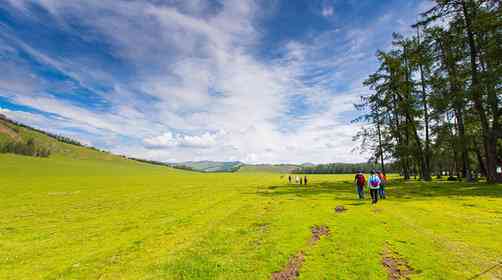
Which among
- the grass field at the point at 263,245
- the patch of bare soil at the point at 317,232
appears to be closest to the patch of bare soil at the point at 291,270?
the grass field at the point at 263,245

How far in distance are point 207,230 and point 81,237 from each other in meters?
6.34

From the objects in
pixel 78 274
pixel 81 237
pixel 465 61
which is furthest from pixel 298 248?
pixel 465 61

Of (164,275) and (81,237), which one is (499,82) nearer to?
(164,275)

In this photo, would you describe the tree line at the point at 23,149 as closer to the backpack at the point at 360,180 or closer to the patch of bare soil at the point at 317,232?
the backpack at the point at 360,180

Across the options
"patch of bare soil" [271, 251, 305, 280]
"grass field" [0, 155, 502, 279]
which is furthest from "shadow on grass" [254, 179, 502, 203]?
"patch of bare soil" [271, 251, 305, 280]

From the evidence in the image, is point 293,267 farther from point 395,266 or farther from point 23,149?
point 23,149

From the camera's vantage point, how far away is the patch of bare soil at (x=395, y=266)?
6500 mm

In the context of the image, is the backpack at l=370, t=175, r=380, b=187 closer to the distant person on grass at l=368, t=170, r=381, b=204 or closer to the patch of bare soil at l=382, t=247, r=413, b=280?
the distant person on grass at l=368, t=170, r=381, b=204

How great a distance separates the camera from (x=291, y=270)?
706 centimetres

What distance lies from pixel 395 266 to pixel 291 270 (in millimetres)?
3047

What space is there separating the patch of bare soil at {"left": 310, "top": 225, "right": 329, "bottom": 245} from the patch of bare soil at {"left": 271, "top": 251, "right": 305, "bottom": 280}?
180 cm

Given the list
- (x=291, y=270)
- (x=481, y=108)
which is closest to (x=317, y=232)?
(x=291, y=270)

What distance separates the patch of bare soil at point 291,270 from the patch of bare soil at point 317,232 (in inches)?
70.9

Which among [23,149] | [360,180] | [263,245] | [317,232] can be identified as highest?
[23,149]
